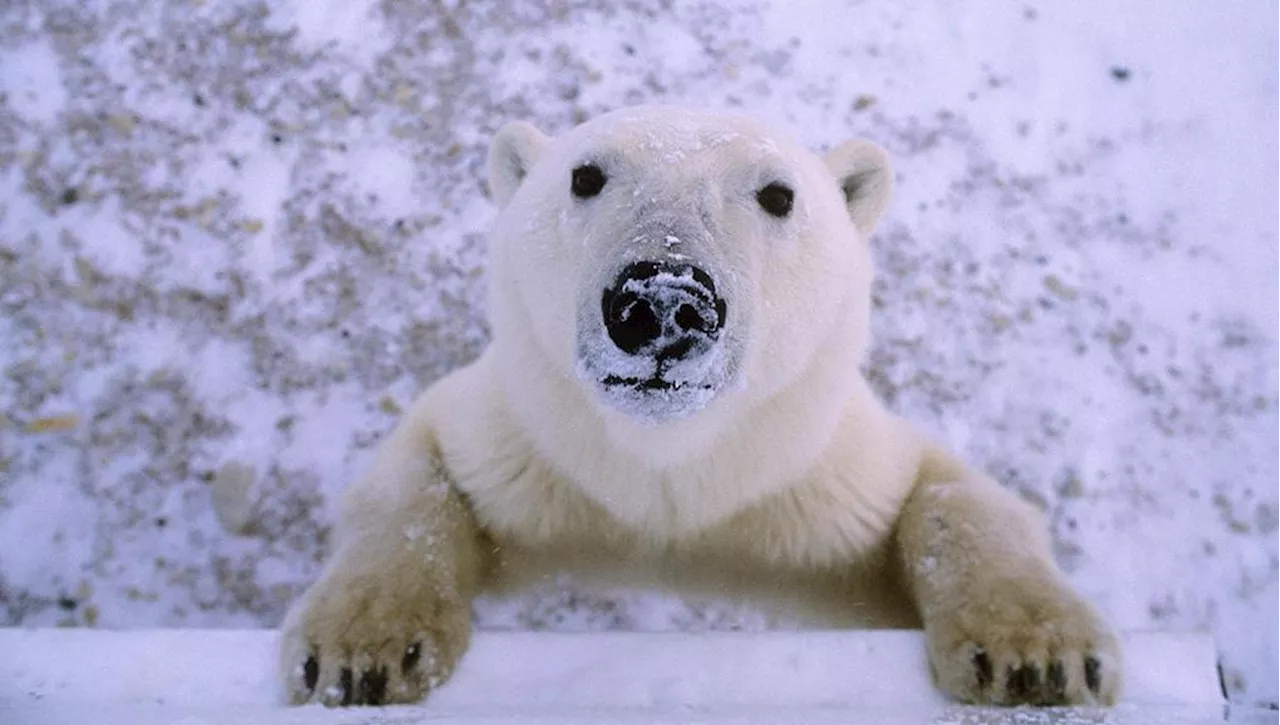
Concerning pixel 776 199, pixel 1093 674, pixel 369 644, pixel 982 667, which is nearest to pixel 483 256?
pixel 776 199

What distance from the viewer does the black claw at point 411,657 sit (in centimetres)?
172

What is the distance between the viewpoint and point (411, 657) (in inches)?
68.0

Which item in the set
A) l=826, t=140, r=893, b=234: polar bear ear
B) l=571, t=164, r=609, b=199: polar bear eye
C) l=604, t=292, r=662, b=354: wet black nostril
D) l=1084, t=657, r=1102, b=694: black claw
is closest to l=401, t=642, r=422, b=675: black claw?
l=604, t=292, r=662, b=354: wet black nostril

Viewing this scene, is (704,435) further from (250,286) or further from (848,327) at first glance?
(250,286)

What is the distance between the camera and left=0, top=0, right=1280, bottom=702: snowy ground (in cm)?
280

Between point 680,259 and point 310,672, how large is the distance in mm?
933

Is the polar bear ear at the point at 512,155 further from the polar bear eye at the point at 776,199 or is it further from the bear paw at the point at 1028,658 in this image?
the bear paw at the point at 1028,658

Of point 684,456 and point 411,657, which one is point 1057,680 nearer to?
point 684,456

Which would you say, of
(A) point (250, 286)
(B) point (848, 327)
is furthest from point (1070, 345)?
(A) point (250, 286)

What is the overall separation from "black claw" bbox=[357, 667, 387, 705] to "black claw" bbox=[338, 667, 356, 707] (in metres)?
0.02

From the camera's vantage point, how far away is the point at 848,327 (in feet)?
Answer: 6.57

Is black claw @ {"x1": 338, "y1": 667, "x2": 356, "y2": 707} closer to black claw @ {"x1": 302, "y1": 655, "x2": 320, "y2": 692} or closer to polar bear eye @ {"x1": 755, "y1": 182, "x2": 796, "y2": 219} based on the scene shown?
black claw @ {"x1": 302, "y1": 655, "x2": 320, "y2": 692}

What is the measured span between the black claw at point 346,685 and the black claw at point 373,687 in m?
0.02

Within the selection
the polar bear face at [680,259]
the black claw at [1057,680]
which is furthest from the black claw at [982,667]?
the polar bear face at [680,259]
